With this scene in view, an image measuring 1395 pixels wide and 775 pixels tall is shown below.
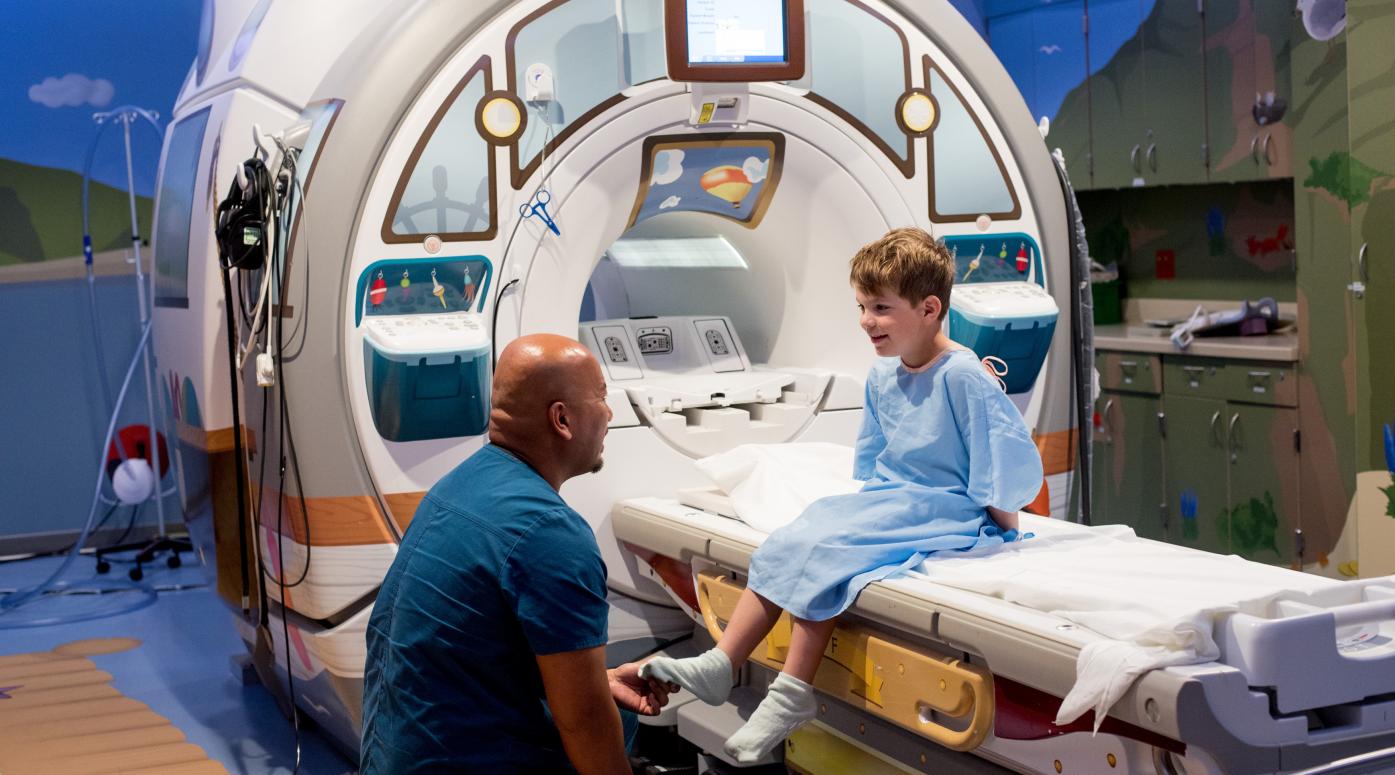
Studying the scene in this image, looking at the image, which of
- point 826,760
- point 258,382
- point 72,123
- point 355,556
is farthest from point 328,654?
point 72,123

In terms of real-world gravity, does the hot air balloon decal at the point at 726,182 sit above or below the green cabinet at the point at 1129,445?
above

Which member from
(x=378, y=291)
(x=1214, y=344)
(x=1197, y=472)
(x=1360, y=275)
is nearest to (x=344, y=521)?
(x=378, y=291)

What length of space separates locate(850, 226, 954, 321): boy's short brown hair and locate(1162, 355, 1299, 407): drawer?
7.71 feet

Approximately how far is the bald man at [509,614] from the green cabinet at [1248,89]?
11.7 ft

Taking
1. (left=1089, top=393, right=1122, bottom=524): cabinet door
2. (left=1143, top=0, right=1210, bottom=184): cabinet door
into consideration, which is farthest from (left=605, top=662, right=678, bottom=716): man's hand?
(left=1143, top=0, right=1210, bottom=184): cabinet door

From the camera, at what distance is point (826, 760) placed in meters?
2.74

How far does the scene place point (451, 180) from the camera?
9.80ft

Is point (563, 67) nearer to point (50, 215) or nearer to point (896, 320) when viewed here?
point (896, 320)

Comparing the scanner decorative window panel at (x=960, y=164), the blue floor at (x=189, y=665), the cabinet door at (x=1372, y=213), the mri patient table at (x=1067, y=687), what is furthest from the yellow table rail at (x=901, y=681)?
the cabinet door at (x=1372, y=213)

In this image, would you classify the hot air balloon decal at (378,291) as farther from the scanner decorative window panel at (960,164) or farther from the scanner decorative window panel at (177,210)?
the scanner decorative window panel at (960,164)

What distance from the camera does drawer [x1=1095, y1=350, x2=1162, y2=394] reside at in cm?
507

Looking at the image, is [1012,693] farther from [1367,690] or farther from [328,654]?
[328,654]

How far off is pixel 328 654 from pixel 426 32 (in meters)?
1.31

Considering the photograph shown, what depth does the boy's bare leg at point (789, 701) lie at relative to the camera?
2441 mm
